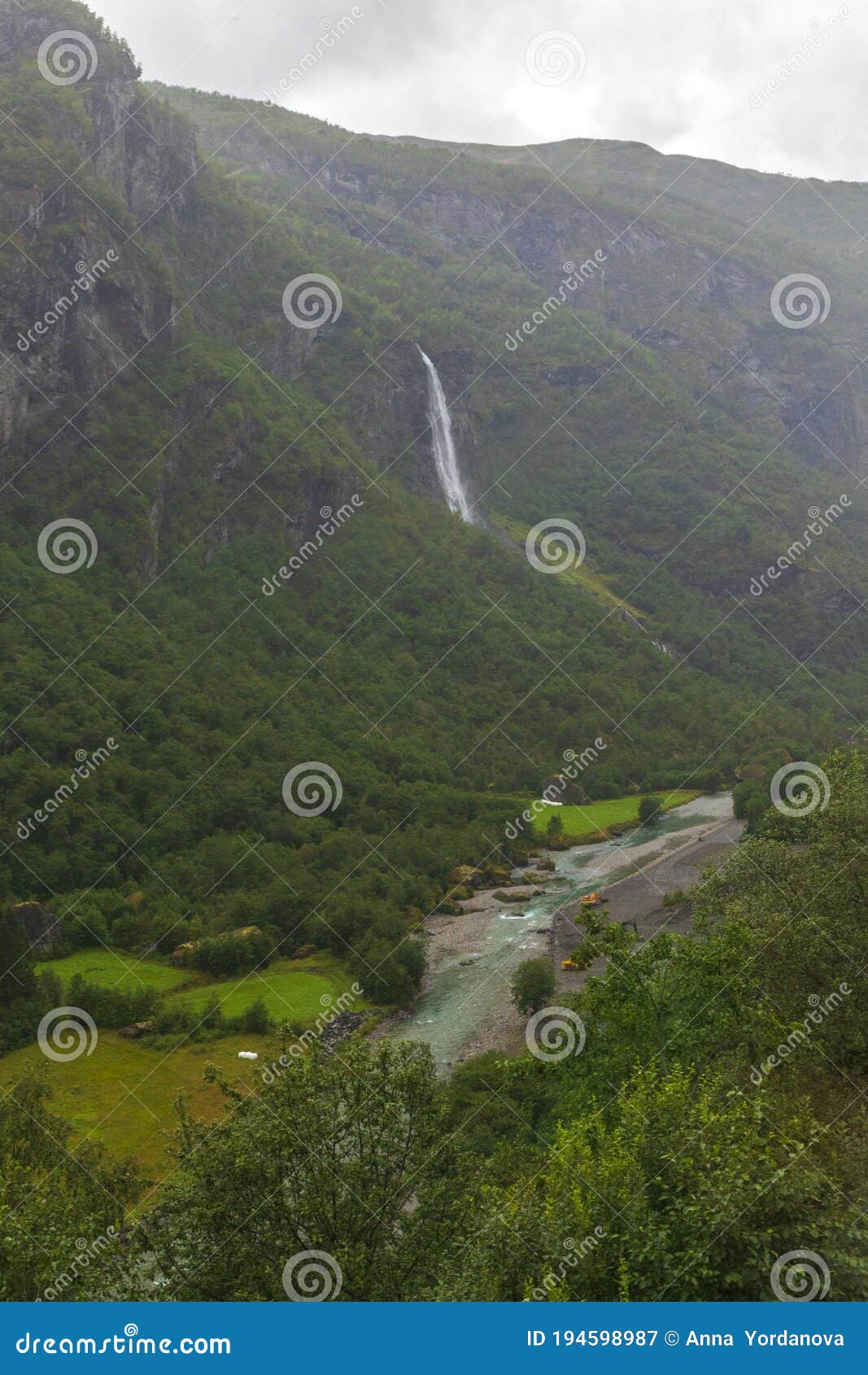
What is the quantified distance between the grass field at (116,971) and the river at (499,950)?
11.1 metres

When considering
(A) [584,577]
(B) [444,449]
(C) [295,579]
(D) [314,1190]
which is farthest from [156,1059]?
(A) [584,577]

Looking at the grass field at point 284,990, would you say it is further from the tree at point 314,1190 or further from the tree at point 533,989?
the tree at point 314,1190

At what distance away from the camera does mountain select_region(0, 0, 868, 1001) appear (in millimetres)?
59844

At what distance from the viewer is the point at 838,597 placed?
14588 centimetres

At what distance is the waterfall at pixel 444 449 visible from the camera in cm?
13162

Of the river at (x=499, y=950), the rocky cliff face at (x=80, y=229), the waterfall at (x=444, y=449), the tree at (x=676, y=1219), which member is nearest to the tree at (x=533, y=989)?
the river at (x=499, y=950)

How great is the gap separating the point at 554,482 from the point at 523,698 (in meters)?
76.0

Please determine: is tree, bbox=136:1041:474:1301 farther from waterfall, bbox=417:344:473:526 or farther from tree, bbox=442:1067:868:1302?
waterfall, bbox=417:344:473:526

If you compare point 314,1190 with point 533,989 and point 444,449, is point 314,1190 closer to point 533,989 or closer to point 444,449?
point 533,989

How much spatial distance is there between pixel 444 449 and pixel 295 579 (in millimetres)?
44240

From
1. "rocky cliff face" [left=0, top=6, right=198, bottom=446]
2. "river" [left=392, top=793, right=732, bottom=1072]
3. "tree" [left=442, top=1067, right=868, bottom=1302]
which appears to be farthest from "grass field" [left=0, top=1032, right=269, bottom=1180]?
"rocky cliff face" [left=0, top=6, right=198, bottom=446]

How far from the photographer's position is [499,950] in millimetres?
52250

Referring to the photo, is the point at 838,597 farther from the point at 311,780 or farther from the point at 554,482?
the point at 311,780

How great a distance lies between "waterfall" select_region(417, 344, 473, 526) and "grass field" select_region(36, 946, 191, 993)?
293ft
